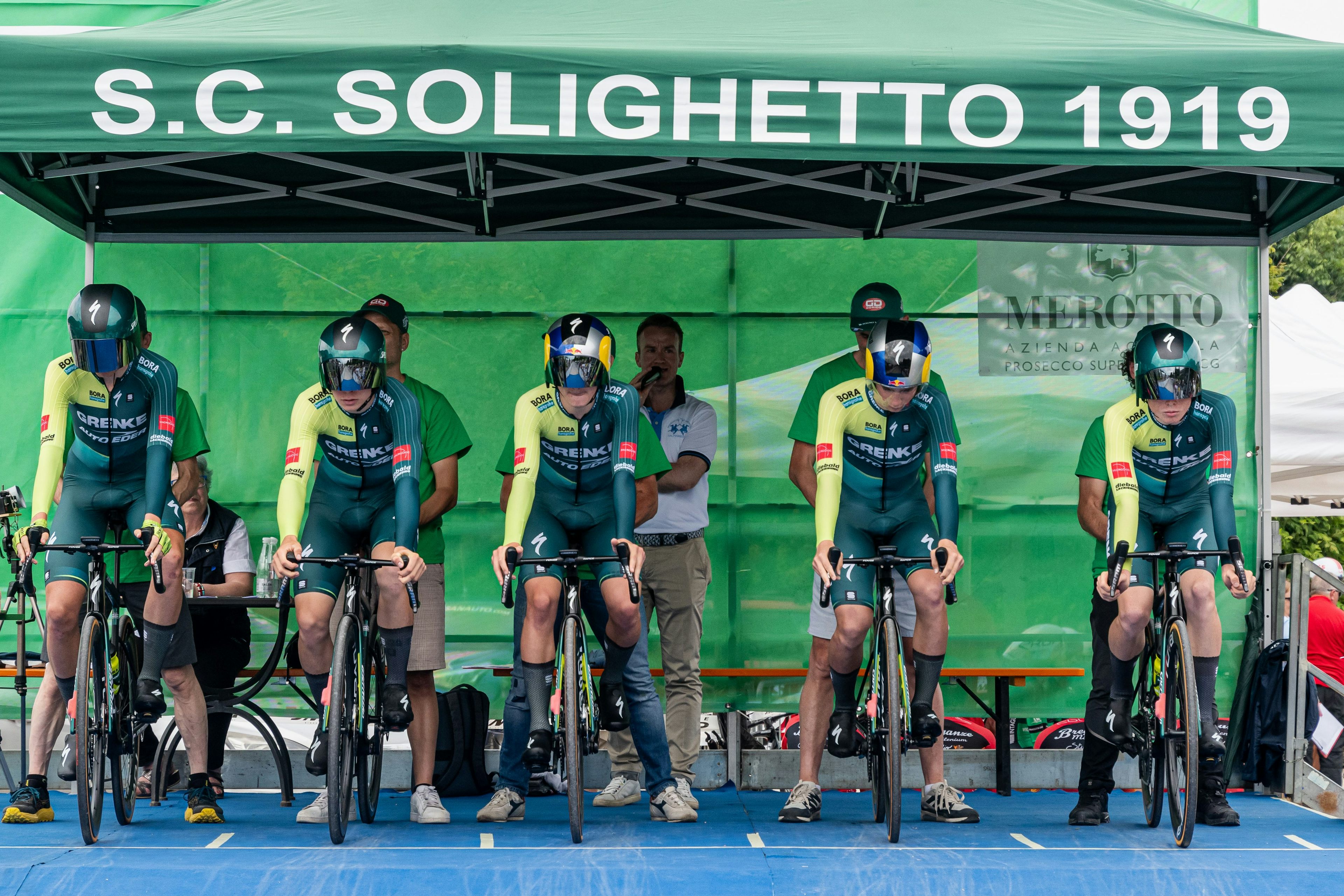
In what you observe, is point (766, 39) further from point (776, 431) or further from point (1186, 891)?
point (1186, 891)

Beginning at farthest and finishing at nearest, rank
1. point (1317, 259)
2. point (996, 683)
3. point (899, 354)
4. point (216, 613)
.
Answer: point (1317, 259) → point (996, 683) → point (216, 613) → point (899, 354)

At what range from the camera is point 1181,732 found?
5637 millimetres

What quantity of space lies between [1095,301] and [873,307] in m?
2.23

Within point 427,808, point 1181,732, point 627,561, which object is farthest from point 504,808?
point 1181,732

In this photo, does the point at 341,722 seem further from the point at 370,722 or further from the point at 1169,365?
the point at 1169,365

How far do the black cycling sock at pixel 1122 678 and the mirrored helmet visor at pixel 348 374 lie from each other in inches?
135

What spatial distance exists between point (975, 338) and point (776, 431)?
4.11ft

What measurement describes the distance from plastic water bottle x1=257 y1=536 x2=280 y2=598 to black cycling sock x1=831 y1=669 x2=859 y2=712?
9.51 ft

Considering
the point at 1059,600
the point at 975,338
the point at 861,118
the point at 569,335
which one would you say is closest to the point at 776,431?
the point at 975,338

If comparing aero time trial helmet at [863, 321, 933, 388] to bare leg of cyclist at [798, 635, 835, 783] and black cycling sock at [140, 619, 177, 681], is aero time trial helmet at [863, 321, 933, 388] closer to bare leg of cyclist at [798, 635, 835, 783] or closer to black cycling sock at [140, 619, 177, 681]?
bare leg of cyclist at [798, 635, 835, 783]

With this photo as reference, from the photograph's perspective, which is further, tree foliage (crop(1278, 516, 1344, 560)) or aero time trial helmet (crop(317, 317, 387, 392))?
tree foliage (crop(1278, 516, 1344, 560))

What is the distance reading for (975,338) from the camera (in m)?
7.93

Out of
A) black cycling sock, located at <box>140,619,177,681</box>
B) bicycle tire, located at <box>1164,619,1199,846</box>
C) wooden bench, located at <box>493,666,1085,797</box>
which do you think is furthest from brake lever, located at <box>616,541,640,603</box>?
bicycle tire, located at <box>1164,619,1199,846</box>

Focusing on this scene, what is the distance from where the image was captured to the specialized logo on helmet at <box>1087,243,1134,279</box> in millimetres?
7926
